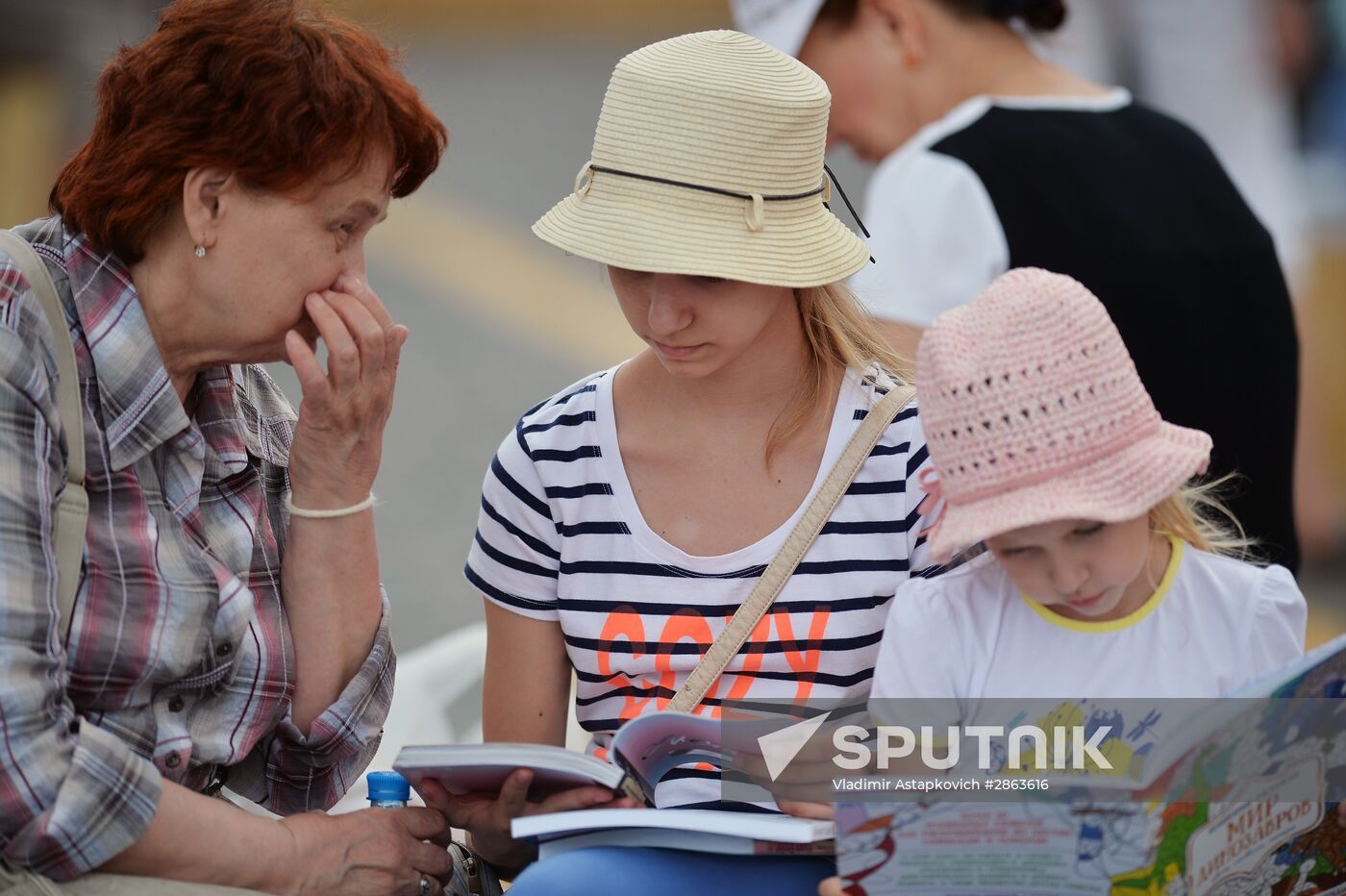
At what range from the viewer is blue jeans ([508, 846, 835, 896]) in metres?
2.04

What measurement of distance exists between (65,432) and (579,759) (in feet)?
2.49

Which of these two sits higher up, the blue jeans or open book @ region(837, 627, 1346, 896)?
open book @ region(837, 627, 1346, 896)

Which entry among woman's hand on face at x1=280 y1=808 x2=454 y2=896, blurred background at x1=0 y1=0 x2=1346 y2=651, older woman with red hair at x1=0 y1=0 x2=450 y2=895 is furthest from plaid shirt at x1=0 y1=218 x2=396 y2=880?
blurred background at x1=0 y1=0 x2=1346 y2=651

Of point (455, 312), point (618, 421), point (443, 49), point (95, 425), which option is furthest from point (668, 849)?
point (443, 49)

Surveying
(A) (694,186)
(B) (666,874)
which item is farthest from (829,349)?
(B) (666,874)

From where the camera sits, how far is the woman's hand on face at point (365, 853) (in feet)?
7.26

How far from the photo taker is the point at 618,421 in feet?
8.09

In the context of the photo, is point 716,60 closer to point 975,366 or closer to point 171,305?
point 975,366

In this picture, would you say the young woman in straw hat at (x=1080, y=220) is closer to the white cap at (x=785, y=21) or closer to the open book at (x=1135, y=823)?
the white cap at (x=785, y=21)

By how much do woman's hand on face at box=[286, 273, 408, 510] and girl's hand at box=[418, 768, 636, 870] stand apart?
46 cm

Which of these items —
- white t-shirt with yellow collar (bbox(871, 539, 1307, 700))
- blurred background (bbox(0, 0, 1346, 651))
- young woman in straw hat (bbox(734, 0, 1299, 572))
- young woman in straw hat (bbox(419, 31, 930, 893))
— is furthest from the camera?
blurred background (bbox(0, 0, 1346, 651))

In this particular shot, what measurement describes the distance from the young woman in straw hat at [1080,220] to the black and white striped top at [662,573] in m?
0.60

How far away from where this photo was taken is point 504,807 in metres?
2.20

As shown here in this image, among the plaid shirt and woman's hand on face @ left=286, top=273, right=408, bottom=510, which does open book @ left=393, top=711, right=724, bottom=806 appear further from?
woman's hand on face @ left=286, top=273, right=408, bottom=510
